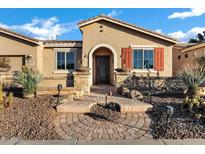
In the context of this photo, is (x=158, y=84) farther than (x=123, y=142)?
Yes

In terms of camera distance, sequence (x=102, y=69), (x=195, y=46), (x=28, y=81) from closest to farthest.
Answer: (x=28, y=81) < (x=102, y=69) < (x=195, y=46)

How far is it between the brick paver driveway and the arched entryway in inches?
368

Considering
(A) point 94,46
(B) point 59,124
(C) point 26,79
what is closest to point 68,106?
(B) point 59,124

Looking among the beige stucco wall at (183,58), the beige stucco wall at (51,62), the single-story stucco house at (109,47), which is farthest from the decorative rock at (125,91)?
the beige stucco wall at (183,58)

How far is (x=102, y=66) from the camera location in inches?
683

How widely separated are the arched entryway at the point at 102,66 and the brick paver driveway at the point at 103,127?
9.34m

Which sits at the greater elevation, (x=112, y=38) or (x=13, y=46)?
(x=112, y=38)

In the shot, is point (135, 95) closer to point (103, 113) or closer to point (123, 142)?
point (103, 113)

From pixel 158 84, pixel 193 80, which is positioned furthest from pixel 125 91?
pixel 193 80

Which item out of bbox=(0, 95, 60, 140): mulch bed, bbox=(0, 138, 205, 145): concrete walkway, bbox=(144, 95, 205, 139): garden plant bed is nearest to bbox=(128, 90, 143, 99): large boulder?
bbox=(144, 95, 205, 139): garden plant bed

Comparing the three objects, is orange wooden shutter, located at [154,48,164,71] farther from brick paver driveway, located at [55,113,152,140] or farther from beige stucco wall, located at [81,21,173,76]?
brick paver driveway, located at [55,113,152,140]

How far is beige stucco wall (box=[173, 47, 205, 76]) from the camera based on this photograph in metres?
19.4

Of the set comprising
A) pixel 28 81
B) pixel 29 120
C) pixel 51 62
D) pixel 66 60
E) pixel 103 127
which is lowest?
pixel 103 127

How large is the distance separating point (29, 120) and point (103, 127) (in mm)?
2348
